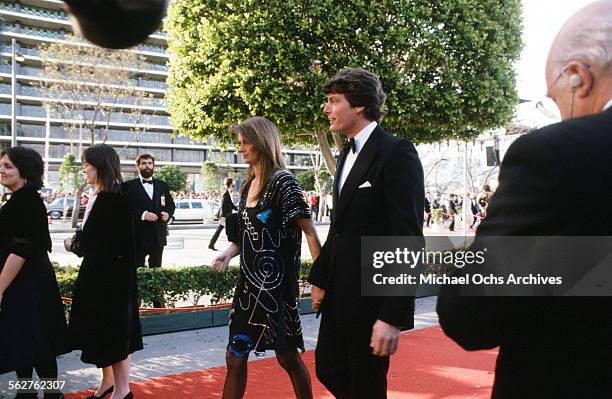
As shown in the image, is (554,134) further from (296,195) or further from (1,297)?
(1,297)

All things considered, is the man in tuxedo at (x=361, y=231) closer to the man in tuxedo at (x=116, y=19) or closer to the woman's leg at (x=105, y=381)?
the man in tuxedo at (x=116, y=19)

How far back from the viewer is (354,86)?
8.32ft

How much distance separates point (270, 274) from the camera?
3066 mm

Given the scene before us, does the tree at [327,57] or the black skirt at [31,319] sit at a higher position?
the tree at [327,57]

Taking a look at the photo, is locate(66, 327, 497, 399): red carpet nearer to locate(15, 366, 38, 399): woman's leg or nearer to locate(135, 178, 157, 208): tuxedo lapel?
locate(15, 366, 38, 399): woman's leg

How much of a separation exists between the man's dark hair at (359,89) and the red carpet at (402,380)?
232cm

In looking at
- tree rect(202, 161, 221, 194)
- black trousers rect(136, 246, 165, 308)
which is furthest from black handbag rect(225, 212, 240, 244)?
tree rect(202, 161, 221, 194)

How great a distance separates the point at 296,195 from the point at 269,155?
321mm

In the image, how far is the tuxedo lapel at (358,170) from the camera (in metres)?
2.41

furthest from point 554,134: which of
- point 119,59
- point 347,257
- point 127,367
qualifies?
point 119,59

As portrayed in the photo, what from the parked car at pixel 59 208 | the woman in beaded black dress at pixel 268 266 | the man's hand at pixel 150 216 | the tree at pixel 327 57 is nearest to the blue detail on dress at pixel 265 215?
the woman in beaded black dress at pixel 268 266

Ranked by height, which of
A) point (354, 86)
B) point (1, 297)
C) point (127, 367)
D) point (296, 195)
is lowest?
point (127, 367)

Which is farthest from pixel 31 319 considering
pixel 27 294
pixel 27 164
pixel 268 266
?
pixel 268 266

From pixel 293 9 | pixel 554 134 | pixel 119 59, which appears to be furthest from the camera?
pixel 119 59
